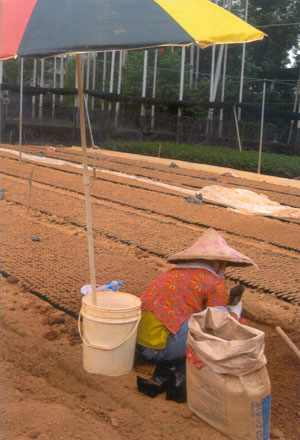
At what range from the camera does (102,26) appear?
282cm

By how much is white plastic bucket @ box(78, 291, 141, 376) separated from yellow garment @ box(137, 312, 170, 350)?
12 cm

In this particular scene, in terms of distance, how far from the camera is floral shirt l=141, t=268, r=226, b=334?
130 inches

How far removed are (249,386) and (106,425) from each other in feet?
2.48

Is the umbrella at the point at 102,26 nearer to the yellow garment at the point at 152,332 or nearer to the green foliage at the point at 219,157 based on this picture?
the yellow garment at the point at 152,332

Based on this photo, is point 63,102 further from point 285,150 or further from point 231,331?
point 231,331

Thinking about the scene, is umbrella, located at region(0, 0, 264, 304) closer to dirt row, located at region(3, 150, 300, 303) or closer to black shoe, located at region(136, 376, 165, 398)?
black shoe, located at region(136, 376, 165, 398)

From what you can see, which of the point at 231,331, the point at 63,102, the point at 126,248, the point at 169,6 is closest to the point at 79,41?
the point at 169,6

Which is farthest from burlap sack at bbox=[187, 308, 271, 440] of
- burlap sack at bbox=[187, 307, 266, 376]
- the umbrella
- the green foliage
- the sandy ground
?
the green foliage

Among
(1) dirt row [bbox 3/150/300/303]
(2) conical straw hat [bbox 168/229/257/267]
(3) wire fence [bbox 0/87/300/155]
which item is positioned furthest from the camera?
(3) wire fence [bbox 0/87/300/155]

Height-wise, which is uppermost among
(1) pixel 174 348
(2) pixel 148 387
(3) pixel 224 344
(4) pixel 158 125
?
(4) pixel 158 125

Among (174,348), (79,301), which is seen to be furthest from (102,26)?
(79,301)

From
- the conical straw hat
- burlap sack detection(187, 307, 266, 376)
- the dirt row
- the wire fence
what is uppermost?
the wire fence

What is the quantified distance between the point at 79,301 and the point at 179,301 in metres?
1.33

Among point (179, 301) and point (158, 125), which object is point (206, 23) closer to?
point (179, 301)
